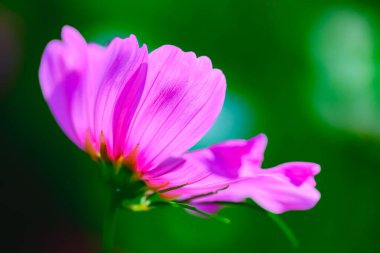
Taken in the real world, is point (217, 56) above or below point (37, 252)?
above

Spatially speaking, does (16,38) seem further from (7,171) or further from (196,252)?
(196,252)

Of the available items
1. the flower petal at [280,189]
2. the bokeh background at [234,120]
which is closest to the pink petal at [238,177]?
the flower petal at [280,189]

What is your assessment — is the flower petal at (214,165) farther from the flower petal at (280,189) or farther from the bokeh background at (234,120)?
the bokeh background at (234,120)

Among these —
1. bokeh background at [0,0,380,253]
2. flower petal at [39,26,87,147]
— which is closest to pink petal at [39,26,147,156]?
flower petal at [39,26,87,147]

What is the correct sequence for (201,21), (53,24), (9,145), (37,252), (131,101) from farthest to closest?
(201,21) < (53,24) < (9,145) < (37,252) < (131,101)

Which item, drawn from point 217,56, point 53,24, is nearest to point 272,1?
point 217,56

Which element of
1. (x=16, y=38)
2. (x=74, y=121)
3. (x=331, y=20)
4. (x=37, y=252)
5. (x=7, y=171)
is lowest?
(x=37, y=252)
